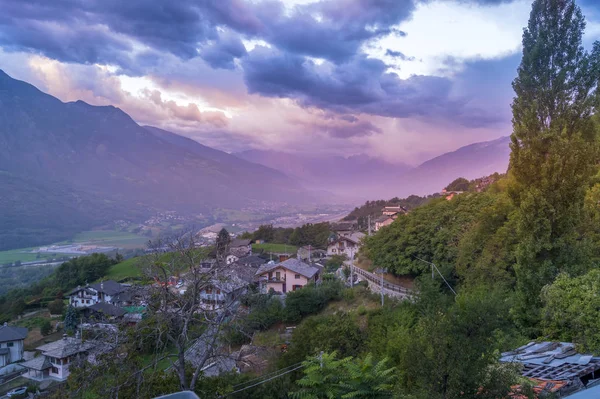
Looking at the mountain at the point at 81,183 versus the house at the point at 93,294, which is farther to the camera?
the mountain at the point at 81,183

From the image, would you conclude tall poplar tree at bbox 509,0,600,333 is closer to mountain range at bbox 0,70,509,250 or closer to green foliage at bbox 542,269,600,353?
green foliage at bbox 542,269,600,353

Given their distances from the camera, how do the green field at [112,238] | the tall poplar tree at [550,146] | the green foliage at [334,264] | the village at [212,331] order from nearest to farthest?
the village at [212,331], the tall poplar tree at [550,146], the green foliage at [334,264], the green field at [112,238]

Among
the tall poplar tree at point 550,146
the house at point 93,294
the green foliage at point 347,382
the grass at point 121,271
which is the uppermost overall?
the tall poplar tree at point 550,146

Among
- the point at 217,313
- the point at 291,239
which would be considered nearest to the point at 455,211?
the point at 217,313

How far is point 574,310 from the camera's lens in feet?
30.6

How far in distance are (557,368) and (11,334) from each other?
3254cm

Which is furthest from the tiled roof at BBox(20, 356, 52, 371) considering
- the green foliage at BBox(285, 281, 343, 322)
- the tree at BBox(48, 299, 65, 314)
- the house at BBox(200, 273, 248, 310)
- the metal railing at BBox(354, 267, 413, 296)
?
the metal railing at BBox(354, 267, 413, 296)

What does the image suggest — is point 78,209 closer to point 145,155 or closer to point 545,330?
point 145,155

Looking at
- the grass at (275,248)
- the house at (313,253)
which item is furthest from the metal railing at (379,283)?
the grass at (275,248)

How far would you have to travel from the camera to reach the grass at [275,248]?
47.1 m

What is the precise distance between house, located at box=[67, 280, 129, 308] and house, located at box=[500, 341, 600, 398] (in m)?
34.2

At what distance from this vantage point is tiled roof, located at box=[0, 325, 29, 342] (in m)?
26.2

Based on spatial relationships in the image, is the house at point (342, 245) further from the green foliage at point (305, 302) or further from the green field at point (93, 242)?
the green field at point (93, 242)

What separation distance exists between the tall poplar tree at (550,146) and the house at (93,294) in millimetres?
33287
